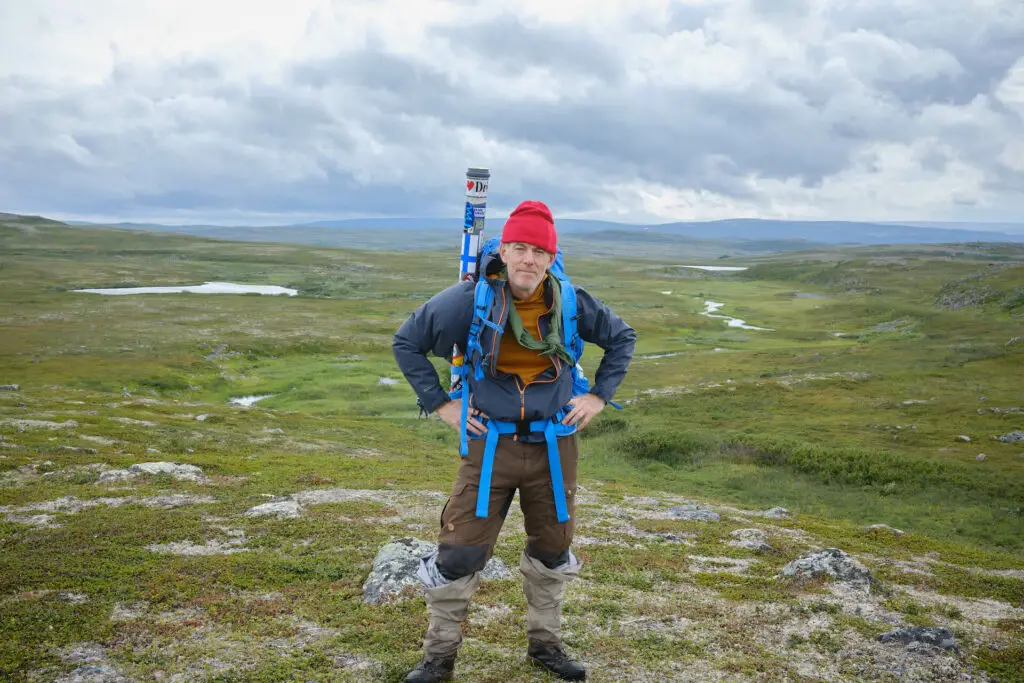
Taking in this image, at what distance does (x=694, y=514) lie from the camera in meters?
22.4

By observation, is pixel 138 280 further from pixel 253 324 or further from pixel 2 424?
pixel 2 424

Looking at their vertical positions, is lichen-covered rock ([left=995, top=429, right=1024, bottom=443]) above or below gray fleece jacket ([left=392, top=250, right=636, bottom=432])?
below

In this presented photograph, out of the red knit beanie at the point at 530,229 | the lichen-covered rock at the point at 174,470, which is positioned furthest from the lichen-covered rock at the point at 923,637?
the lichen-covered rock at the point at 174,470

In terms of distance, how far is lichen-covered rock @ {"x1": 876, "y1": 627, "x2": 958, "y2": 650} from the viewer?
10117 mm

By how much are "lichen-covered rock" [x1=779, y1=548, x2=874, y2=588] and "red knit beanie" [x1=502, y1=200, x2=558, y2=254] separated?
10577 millimetres

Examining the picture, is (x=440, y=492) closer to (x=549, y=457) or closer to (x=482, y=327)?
(x=549, y=457)

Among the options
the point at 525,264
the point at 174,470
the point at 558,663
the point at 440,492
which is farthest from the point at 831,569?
the point at 174,470

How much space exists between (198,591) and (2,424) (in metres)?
27.0

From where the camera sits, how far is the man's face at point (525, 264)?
7.17 metres

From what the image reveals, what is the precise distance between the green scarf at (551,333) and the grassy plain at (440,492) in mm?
4418

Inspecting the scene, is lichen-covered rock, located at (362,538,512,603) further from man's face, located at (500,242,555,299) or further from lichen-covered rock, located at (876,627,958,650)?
lichen-covered rock, located at (876,627,958,650)

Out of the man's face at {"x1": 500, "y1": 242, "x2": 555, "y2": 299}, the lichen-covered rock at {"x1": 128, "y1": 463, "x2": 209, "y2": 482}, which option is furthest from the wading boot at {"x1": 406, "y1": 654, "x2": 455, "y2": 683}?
the lichen-covered rock at {"x1": 128, "y1": 463, "x2": 209, "y2": 482}

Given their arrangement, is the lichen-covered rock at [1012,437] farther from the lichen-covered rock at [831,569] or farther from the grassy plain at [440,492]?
the lichen-covered rock at [831,569]

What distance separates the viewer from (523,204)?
7.44m
